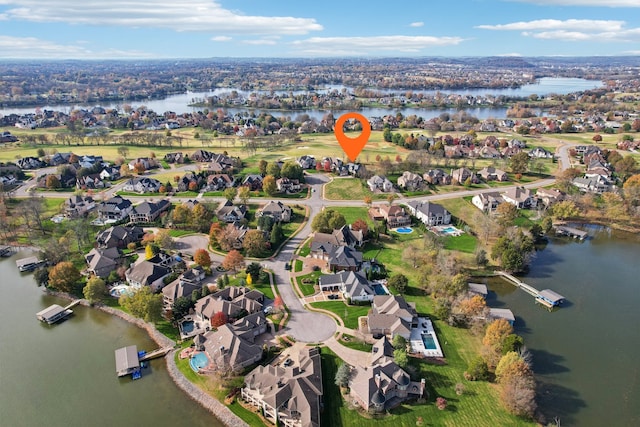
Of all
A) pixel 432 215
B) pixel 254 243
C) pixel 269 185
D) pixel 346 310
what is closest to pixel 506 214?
pixel 432 215

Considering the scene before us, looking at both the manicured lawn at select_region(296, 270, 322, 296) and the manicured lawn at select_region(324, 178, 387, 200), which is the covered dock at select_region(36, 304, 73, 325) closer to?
the manicured lawn at select_region(296, 270, 322, 296)

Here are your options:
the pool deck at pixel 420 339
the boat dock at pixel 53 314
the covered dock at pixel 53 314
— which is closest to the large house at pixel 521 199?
the pool deck at pixel 420 339

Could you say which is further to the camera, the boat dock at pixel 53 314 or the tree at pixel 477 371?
the boat dock at pixel 53 314

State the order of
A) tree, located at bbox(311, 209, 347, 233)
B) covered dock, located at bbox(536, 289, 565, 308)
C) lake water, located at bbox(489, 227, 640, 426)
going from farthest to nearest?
1. tree, located at bbox(311, 209, 347, 233)
2. covered dock, located at bbox(536, 289, 565, 308)
3. lake water, located at bbox(489, 227, 640, 426)

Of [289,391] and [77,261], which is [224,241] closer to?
[77,261]

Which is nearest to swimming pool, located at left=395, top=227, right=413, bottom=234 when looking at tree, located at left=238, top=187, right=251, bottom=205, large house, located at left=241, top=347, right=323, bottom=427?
tree, located at left=238, top=187, right=251, bottom=205

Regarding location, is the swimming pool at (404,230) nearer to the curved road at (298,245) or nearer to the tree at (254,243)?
the curved road at (298,245)

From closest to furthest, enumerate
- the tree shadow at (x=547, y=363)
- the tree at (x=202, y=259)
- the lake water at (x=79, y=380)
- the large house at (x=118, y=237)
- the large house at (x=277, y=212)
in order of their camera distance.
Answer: the lake water at (x=79, y=380) < the tree shadow at (x=547, y=363) < the tree at (x=202, y=259) < the large house at (x=118, y=237) < the large house at (x=277, y=212)

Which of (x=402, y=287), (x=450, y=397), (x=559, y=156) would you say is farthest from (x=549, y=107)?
(x=450, y=397)

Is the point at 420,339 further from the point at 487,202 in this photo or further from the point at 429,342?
the point at 487,202
